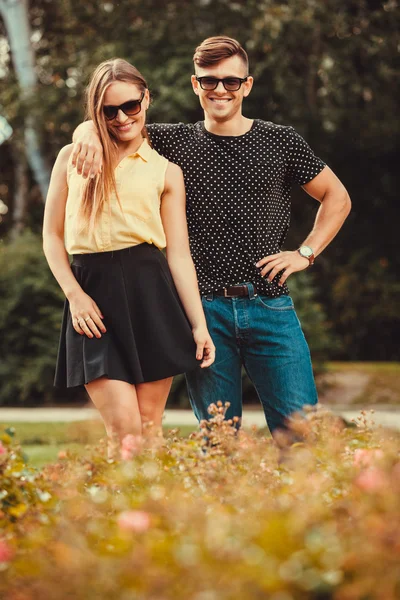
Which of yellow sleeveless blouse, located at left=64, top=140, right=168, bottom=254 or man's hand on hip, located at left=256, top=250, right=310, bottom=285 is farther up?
yellow sleeveless blouse, located at left=64, top=140, right=168, bottom=254

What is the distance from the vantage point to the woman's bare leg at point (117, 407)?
3090 millimetres

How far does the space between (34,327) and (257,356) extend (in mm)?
7419

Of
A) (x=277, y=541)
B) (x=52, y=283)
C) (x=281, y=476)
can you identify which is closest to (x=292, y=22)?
(x=52, y=283)

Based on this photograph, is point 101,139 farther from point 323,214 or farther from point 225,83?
point 323,214

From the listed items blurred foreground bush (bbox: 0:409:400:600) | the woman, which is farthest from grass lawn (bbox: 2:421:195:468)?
blurred foreground bush (bbox: 0:409:400:600)

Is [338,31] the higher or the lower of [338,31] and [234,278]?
the higher

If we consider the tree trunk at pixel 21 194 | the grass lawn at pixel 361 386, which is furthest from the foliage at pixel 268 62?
the grass lawn at pixel 361 386

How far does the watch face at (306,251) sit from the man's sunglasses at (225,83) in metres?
0.71

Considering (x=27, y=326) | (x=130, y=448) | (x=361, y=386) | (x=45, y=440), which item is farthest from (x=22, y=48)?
(x=130, y=448)

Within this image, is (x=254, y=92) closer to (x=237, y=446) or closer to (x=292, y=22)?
(x=292, y=22)

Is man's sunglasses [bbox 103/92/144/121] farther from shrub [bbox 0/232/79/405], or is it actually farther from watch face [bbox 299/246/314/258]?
shrub [bbox 0/232/79/405]

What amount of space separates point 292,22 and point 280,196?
7410 millimetres

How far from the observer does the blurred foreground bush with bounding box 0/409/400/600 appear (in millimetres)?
1601

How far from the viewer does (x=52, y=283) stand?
35.7ft
